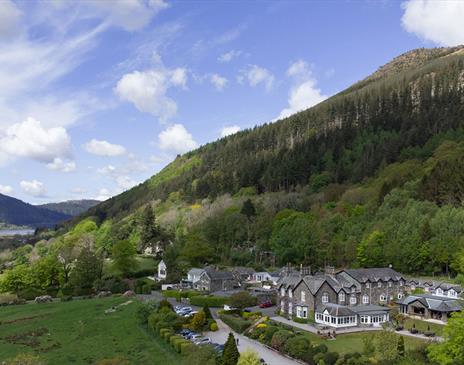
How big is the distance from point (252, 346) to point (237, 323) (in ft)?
22.2

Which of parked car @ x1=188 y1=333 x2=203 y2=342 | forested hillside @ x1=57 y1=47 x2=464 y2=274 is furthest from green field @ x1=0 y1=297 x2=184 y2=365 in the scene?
forested hillside @ x1=57 y1=47 x2=464 y2=274

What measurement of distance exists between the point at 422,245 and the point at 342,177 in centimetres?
5189

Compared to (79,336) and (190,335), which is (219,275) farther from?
(79,336)

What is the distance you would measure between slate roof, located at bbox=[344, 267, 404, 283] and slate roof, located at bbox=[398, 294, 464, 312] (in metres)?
5.24

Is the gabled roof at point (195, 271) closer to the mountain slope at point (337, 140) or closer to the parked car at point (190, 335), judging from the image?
the parked car at point (190, 335)

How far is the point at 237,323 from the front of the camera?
48.6m

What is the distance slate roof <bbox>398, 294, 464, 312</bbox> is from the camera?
1864 inches

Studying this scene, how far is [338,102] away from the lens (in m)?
162

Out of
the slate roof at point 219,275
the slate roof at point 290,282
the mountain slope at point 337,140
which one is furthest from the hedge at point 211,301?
the mountain slope at point 337,140

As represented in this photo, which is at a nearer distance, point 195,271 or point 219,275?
point 219,275

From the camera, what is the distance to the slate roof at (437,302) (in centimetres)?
4734

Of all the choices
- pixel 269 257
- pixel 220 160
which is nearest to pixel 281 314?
pixel 269 257

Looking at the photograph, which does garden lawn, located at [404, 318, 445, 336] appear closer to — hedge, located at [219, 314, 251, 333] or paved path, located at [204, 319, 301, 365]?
paved path, located at [204, 319, 301, 365]

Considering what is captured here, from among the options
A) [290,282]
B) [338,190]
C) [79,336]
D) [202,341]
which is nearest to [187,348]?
[202,341]
